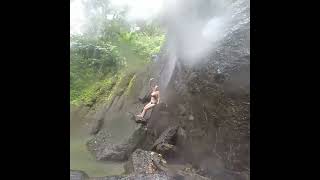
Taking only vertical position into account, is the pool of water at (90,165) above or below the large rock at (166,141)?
below

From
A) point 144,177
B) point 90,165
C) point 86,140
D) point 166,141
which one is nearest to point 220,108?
point 144,177

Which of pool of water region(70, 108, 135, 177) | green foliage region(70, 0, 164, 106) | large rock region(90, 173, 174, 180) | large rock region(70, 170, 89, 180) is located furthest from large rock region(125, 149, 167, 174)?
green foliage region(70, 0, 164, 106)

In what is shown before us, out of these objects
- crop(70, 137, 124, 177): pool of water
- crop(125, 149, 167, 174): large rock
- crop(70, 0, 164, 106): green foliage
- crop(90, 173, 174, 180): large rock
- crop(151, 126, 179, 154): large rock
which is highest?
crop(70, 0, 164, 106): green foliage

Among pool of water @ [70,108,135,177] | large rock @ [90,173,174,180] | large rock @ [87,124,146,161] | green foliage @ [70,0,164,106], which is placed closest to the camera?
large rock @ [90,173,174,180]

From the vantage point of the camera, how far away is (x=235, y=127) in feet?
22.6

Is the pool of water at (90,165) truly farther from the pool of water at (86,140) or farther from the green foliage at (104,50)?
the green foliage at (104,50)

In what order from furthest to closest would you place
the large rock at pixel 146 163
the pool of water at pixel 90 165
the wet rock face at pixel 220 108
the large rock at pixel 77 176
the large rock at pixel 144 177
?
the pool of water at pixel 90 165, the large rock at pixel 146 163, the large rock at pixel 77 176, the large rock at pixel 144 177, the wet rock face at pixel 220 108

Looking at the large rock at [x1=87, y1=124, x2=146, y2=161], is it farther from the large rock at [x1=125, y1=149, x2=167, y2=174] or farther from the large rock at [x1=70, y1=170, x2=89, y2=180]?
the large rock at [x1=70, y1=170, x2=89, y2=180]

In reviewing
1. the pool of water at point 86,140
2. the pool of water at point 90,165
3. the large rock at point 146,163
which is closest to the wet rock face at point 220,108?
the large rock at point 146,163

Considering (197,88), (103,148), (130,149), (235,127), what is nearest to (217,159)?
(235,127)

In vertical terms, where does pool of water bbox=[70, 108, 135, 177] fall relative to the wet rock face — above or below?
below

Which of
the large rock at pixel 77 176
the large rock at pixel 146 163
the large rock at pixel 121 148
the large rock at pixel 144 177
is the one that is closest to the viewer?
the large rock at pixel 144 177

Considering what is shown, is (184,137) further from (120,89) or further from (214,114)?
(120,89)

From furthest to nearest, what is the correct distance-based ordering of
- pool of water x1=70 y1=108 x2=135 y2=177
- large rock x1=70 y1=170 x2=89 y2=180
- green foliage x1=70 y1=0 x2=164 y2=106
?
1. green foliage x1=70 y1=0 x2=164 y2=106
2. pool of water x1=70 y1=108 x2=135 y2=177
3. large rock x1=70 y1=170 x2=89 y2=180
